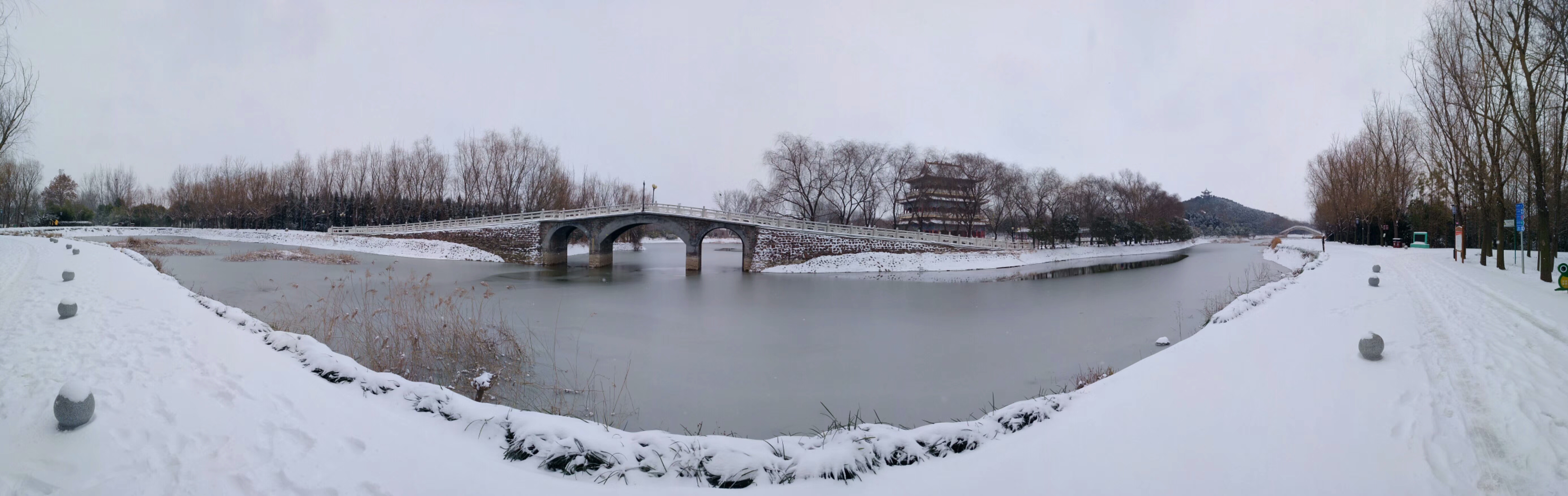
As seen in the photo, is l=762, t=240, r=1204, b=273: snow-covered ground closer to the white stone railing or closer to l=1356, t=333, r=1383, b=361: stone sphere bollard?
the white stone railing

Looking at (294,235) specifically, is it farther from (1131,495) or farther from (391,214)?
(1131,495)

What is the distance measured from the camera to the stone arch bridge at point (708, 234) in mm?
31328

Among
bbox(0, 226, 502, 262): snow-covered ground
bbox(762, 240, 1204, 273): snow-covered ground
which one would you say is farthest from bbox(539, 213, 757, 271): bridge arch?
bbox(0, 226, 502, 262): snow-covered ground

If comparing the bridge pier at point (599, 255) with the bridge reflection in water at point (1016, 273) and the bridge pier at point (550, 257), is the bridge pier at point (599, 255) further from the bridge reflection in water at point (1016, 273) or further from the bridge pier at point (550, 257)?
the bridge reflection in water at point (1016, 273)

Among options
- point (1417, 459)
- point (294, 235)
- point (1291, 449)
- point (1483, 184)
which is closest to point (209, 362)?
point (1291, 449)

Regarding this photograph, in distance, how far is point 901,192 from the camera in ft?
148

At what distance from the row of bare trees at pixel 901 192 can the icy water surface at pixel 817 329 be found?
1328 cm

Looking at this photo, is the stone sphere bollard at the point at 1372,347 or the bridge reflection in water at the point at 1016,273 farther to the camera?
the bridge reflection in water at the point at 1016,273

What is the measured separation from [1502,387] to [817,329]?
9.54 m

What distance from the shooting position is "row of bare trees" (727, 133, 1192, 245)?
3938 cm

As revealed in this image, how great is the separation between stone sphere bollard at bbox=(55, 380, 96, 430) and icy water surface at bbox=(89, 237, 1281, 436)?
3.71 meters

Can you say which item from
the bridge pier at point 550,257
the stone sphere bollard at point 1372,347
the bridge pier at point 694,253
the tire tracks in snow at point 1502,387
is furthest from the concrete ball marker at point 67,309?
the bridge pier at point 550,257

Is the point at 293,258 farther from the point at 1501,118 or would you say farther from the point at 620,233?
the point at 1501,118

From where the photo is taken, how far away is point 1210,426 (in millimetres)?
4031
